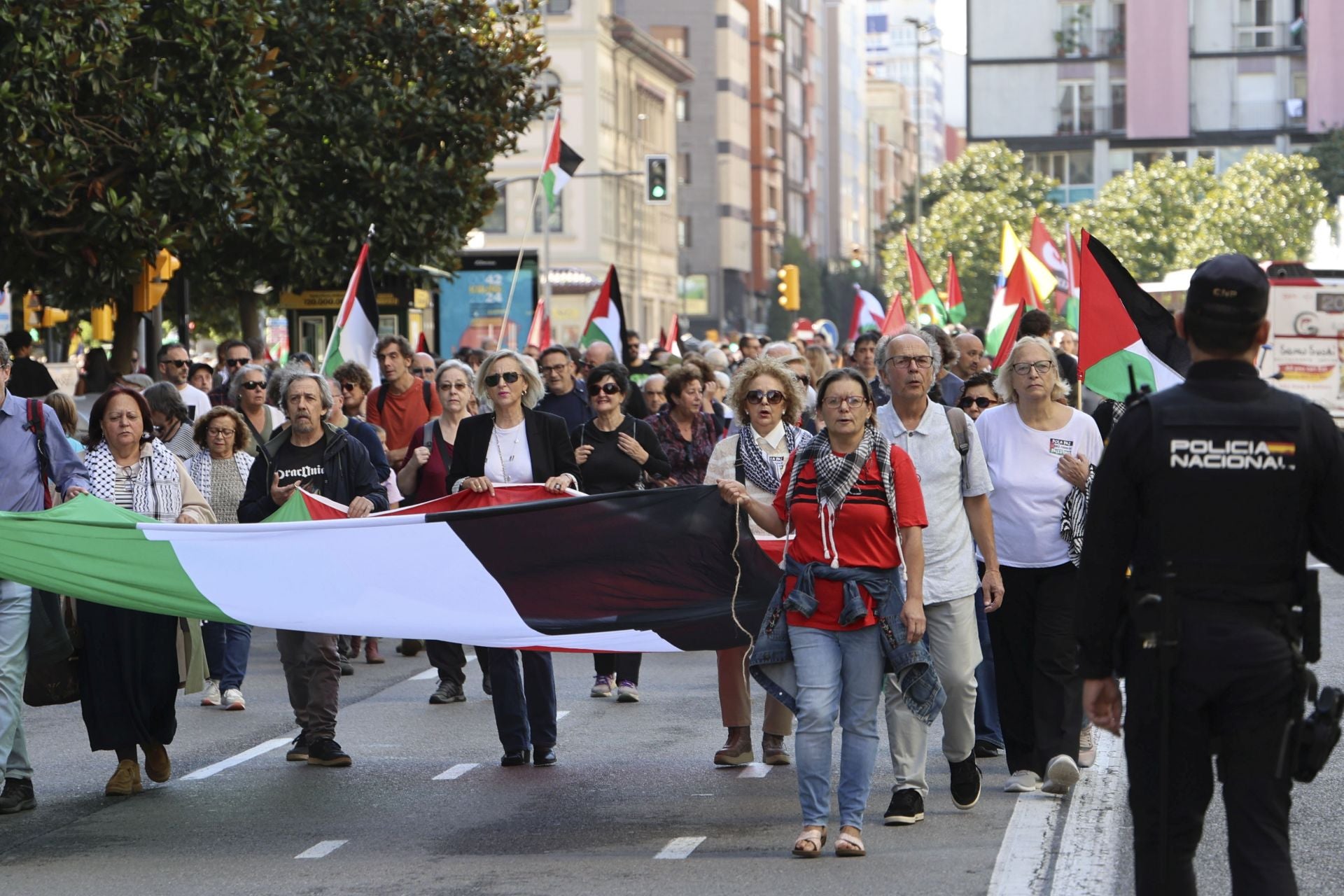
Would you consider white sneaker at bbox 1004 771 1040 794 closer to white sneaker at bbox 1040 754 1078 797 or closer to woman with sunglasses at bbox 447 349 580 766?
white sneaker at bbox 1040 754 1078 797

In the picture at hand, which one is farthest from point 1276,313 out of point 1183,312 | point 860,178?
point 860,178

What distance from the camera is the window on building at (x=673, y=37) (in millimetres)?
108938

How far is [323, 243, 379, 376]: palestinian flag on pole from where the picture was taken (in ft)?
54.2

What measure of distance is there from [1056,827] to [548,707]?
2.79m

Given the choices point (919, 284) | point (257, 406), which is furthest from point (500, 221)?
point (257, 406)

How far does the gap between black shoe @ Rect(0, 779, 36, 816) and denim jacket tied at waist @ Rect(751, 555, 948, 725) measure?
123 inches

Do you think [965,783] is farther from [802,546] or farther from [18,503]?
[18,503]

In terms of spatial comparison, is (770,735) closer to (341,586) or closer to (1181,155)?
(341,586)

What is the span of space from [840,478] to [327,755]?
3235 mm

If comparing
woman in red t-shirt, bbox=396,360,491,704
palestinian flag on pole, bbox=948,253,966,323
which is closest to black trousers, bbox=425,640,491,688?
woman in red t-shirt, bbox=396,360,491,704

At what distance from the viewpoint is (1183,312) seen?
526 centimetres

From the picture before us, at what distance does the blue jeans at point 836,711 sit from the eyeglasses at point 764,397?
6.34ft

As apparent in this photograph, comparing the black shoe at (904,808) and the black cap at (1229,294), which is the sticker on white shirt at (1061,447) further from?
the black cap at (1229,294)

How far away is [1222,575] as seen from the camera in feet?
16.7
